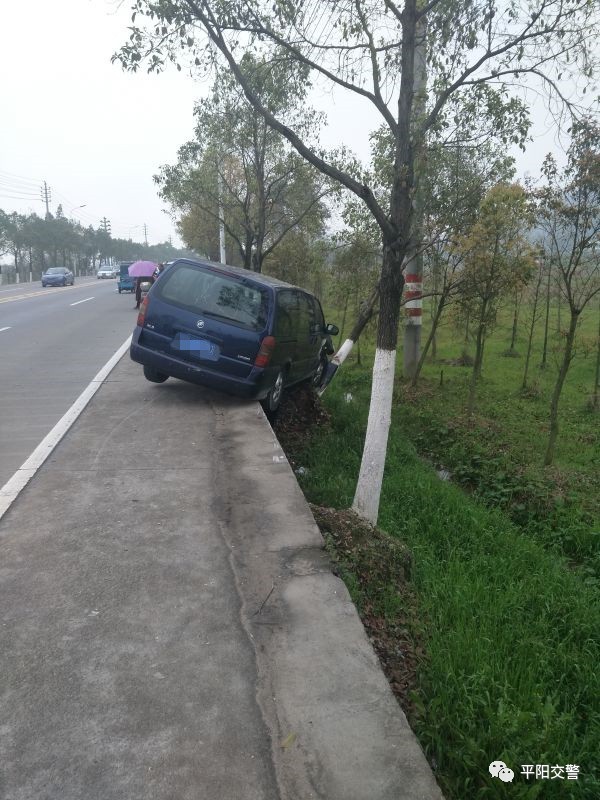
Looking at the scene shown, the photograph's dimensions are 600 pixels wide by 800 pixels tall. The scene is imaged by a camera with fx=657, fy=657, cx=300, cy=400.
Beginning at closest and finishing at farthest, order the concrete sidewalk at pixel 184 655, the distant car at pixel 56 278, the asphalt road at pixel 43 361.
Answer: the concrete sidewalk at pixel 184 655
the asphalt road at pixel 43 361
the distant car at pixel 56 278

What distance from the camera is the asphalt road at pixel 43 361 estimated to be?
690 cm

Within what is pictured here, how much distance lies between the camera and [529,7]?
19.1 feet

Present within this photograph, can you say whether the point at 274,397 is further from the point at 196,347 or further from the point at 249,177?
the point at 249,177

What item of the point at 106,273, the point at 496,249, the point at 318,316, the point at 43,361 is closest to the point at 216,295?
the point at 318,316

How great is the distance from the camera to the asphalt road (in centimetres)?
690

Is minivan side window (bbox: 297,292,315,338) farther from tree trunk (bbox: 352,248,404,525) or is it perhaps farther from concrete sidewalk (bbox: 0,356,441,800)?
concrete sidewalk (bbox: 0,356,441,800)

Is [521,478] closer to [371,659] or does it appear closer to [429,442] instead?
[429,442]

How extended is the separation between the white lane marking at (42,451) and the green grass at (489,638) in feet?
8.64

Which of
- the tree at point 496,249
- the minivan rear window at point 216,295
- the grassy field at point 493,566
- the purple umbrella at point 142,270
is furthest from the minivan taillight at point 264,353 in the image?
the purple umbrella at point 142,270

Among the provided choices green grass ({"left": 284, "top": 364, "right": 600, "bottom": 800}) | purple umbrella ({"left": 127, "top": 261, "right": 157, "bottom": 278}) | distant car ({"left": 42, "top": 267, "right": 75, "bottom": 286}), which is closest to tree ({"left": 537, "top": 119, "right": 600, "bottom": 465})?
green grass ({"left": 284, "top": 364, "right": 600, "bottom": 800})

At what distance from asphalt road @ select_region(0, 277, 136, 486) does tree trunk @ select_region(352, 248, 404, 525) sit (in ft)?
9.95

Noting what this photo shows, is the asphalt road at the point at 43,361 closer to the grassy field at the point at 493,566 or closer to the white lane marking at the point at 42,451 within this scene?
the white lane marking at the point at 42,451

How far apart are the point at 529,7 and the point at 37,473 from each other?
586 cm

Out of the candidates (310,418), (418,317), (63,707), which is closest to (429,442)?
(310,418)
